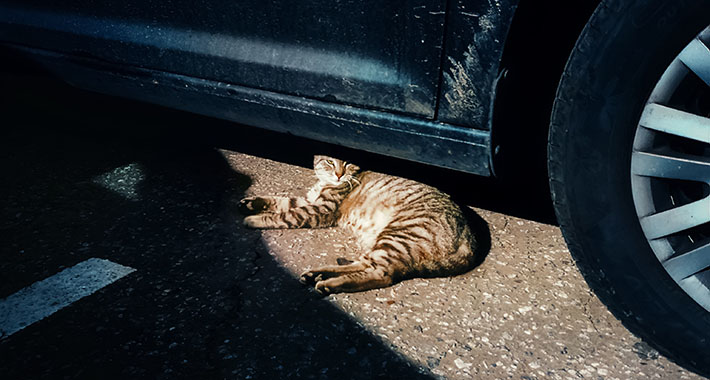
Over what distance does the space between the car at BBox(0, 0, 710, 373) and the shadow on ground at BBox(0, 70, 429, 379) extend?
630mm

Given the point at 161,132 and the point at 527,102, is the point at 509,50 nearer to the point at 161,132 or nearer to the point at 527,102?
the point at 527,102

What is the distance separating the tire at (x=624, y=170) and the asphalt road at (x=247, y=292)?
238 millimetres

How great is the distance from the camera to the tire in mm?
1604

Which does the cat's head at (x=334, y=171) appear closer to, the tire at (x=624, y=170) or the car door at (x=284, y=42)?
the car door at (x=284, y=42)

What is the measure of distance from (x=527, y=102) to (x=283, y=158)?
6.02ft

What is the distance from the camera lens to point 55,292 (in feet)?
7.19

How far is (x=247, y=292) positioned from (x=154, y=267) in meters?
0.47

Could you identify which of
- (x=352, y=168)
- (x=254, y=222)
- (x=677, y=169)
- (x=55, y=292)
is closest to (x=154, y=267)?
(x=55, y=292)

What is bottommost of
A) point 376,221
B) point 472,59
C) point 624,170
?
point 376,221

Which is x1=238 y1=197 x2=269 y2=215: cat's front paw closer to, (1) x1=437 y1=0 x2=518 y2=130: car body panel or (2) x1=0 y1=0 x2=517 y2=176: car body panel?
(2) x1=0 y1=0 x2=517 y2=176: car body panel

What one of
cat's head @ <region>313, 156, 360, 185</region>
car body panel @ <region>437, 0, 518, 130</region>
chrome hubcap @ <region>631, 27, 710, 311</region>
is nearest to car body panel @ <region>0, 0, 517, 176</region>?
car body panel @ <region>437, 0, 518, 130</region>

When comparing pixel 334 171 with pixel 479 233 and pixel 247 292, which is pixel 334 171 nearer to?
pixel 479 233

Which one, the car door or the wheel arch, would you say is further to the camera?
the car door

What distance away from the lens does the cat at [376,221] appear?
7.61 ft
